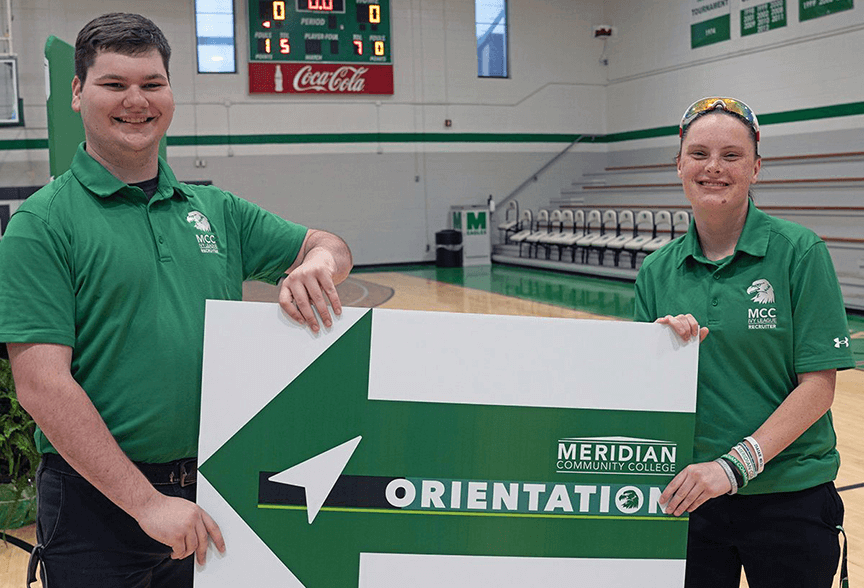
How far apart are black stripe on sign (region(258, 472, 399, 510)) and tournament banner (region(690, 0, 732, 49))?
1171cm

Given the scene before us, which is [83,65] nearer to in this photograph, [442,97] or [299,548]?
[299,548]

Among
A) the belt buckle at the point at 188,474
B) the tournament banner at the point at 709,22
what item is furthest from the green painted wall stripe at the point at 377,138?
the belt buckle at the point at 188,474

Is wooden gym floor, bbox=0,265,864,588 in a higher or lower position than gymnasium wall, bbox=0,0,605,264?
lower

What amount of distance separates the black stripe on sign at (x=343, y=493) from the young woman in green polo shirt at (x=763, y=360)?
53 centimetres

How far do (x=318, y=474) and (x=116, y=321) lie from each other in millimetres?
387

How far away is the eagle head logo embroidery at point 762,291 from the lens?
1448mm

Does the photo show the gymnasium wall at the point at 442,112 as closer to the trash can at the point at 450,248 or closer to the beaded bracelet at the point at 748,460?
the trash can at the point at 450,248

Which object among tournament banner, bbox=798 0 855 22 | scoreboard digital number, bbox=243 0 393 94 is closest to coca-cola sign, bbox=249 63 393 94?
scoreboard digital number, bbox=243 0 393 94

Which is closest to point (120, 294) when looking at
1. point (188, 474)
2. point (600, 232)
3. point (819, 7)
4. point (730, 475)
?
point (188, 474)

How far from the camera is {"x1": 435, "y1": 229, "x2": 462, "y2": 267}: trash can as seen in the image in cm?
1320

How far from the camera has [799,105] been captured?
10492 mm

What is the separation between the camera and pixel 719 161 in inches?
57.0

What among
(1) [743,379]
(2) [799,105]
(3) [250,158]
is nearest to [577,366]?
(1) [743,379]

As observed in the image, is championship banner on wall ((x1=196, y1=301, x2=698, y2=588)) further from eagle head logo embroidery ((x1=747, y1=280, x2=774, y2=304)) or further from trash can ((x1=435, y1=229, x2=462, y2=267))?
trash can ((x1=435, y1=229, x2=462, y2=267))
